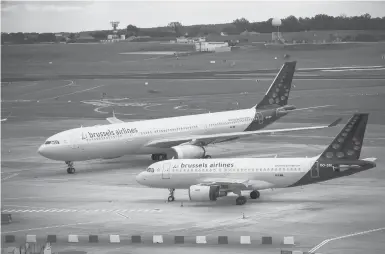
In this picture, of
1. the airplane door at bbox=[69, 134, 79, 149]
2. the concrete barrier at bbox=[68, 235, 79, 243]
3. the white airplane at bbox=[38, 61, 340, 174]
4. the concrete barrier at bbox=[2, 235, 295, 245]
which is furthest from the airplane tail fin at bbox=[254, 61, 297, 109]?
the concrete barrier at bbox=[68, 235, 79, 243]

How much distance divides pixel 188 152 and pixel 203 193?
1904 cm

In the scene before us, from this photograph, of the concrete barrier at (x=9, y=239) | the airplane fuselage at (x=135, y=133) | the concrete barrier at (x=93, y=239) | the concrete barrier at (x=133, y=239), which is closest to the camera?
the concrete barrier at (x=133, y=239)

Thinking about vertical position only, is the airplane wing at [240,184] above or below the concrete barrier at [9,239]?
above

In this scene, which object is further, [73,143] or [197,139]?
[197,139]

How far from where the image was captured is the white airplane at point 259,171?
68000mm

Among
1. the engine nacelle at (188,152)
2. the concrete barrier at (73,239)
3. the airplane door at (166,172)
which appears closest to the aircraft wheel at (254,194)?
the airplane door at (166,172)

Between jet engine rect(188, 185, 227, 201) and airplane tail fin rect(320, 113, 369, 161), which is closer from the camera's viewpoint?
airplane tail fin rect(320, 113, 369, 161)

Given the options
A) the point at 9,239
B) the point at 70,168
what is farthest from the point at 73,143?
the point at 9,239

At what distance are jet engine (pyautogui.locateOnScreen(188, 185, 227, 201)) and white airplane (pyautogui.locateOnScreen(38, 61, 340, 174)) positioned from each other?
56.7 ft

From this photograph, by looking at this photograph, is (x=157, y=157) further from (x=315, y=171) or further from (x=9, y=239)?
(x=9, y=239)

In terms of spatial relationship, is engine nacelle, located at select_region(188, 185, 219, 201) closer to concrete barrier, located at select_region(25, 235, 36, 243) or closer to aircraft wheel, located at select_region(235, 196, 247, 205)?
aircraft wheel, located at select_region(235, 196, 247, 205)

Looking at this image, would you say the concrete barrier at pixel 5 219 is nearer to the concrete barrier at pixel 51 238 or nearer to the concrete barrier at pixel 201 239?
the concrete barrier at pixel 51 238

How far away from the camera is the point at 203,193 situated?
69062mm

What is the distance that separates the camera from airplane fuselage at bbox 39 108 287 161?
8662 cm
